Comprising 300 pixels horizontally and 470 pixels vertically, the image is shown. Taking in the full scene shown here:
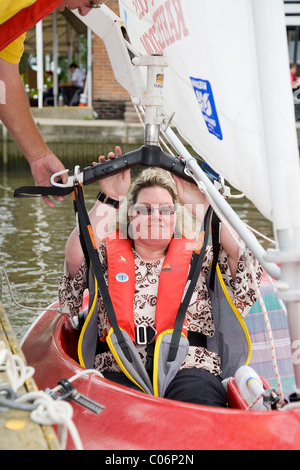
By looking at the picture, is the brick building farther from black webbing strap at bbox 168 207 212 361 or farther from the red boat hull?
the red boat hull

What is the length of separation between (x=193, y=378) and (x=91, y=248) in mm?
446

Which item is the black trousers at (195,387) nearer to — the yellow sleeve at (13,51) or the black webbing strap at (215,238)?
the black webbing strap at (215,238)

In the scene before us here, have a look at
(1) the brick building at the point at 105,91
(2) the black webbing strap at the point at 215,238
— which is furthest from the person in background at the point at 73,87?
(2) the black webbing strap at the point at 215,238

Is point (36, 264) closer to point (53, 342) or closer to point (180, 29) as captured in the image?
point (53, 342)

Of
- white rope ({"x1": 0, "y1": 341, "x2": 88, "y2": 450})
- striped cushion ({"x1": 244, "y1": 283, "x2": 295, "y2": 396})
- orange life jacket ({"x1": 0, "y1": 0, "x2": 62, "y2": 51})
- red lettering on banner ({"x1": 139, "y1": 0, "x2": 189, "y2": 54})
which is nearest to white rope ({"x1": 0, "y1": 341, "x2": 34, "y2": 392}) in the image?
white rope ({"x1": 0, "y1": 341, "x2": 88, "y2": 450})

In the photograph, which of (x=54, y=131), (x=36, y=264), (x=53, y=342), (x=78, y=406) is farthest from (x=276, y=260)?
(x=54, y=131)

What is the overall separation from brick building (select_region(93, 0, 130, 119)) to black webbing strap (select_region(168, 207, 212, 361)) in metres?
9.31

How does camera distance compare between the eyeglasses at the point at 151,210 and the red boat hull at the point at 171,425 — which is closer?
the red boat hull at the point at 171,425

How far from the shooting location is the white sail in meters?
1.31

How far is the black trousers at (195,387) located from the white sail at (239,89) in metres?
0.55

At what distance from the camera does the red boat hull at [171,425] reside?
1.34 meters

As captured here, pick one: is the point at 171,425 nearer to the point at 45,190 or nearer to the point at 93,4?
the point at 45,190

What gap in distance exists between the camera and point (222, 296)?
6.42 feet

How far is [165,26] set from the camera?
1.74 metres
